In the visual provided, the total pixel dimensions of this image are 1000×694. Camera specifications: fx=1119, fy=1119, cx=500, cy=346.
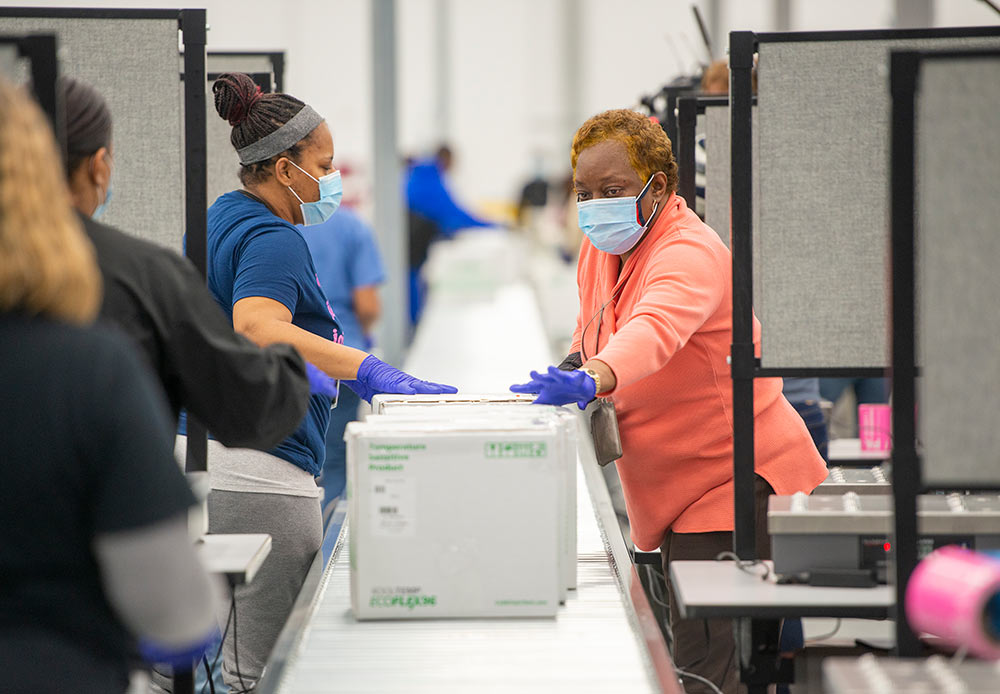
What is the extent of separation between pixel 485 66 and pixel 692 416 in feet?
55.8

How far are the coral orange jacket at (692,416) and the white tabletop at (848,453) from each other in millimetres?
1184

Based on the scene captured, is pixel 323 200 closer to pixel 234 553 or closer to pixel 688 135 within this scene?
pixel 234 553

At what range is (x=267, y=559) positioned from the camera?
7.58ft

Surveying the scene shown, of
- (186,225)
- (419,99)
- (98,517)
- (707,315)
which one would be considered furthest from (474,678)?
(419,99)

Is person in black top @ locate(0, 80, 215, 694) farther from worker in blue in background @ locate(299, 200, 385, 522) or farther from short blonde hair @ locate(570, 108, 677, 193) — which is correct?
worker in blue in background @ locate(299, 200, 385, 522)

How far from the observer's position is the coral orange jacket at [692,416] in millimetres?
2199

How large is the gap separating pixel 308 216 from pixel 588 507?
1.00 metres

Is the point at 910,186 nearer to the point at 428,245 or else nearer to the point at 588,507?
the point at 588,507

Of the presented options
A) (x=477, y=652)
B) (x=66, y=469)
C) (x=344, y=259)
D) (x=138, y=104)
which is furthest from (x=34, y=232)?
(x=344, y=259)

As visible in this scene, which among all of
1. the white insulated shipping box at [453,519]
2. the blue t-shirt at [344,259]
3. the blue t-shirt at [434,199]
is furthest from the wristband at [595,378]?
the blue t-shirt at [434,199]

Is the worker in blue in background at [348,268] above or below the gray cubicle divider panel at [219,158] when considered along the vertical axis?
below

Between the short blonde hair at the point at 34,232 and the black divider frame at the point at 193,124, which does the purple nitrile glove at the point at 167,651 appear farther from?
the black divider frame at the point at 193,124

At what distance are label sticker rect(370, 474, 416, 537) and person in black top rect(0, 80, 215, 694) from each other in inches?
24.4

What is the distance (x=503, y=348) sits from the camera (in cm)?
590
